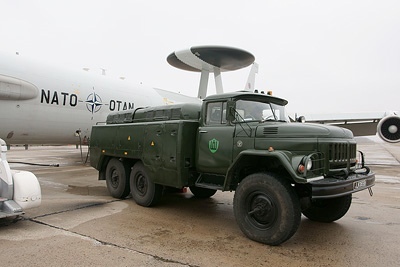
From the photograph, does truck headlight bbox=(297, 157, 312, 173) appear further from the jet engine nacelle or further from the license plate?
the jet engine nacelle

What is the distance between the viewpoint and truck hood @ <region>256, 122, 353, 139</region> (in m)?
4.55

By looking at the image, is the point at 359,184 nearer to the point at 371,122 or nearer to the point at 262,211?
the point at 262,211

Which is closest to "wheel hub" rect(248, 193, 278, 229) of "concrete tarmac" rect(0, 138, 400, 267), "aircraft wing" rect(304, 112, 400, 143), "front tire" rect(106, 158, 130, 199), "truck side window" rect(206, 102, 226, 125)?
"concrete tarmac" rect(0, 138, 400, 267)

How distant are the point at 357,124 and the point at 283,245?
58.0 feet

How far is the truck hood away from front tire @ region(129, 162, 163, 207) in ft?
9.01

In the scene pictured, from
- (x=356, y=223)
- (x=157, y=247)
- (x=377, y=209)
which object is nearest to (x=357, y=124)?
(x=377, y=209)

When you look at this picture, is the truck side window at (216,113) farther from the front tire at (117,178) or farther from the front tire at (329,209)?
the front tire at (117,178)

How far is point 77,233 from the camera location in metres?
4.83

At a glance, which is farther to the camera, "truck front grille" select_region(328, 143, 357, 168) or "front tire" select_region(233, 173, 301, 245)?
"truck front grille" select_region(328, 143, 357, 168)

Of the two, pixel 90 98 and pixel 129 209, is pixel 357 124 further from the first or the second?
pixel 129 209

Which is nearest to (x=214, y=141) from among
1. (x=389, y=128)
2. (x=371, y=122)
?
(x=389, y=128)

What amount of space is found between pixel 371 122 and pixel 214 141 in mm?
17068

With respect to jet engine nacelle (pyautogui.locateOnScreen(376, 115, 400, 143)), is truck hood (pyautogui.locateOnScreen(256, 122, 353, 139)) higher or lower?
lower

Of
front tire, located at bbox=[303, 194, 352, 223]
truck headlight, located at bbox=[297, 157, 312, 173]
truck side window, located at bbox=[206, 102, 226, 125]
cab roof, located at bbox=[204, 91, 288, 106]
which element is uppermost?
cab roof, located at bbox=[204, 91, 288, 106]
